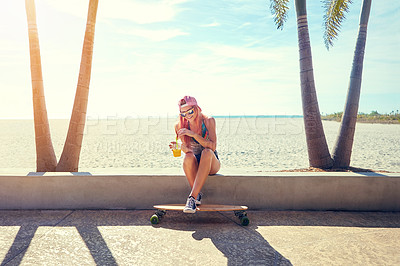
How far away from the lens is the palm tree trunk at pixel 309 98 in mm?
6887

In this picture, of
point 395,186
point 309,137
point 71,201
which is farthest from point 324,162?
point 71,201

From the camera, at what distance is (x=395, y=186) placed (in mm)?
4379

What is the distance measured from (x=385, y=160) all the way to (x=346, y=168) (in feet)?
23.9

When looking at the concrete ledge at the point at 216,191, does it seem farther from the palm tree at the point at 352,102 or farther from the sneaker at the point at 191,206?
the palm tree at the point at 352,102

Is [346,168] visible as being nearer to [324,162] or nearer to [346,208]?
[324,162]

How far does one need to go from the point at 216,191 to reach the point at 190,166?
0.59 meters

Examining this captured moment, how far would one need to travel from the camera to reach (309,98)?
6.93m

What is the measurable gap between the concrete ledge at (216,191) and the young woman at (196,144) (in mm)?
323

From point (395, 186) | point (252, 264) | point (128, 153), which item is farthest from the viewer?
point (128, 153)

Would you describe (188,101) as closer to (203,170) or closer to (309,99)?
(203,170)

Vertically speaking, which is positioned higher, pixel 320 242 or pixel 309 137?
pixel 309 137

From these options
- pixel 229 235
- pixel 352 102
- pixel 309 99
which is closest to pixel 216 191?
pixel 229 235

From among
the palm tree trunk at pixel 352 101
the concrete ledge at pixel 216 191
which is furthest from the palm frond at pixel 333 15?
the concrete ledge at pixel 216 191

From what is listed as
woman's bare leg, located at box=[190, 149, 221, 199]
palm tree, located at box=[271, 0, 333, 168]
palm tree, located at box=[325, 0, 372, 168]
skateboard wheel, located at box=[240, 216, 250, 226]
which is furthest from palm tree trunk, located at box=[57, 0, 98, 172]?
palm tree, located at box=[325, 0, 372, 168]
